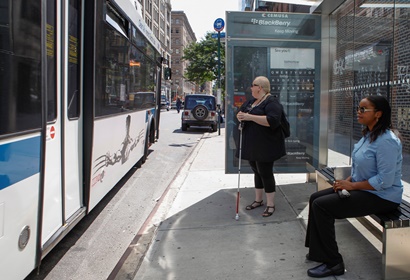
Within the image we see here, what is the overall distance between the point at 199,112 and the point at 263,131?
1392cm

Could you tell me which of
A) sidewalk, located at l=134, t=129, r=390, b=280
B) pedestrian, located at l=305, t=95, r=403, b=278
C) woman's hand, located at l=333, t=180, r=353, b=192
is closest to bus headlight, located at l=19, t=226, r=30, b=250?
sidewalk, located at l=134, t=129, r=390, b=280

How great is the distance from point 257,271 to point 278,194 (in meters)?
2.66

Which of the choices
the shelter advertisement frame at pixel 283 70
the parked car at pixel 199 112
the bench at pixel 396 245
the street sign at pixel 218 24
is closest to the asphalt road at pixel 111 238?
the shelter advertisement frame at pixel 283 70

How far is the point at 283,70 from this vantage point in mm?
6000

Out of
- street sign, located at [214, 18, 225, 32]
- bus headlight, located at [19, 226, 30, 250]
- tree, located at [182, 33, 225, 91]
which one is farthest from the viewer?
tree, located at [182, 33, 225, 91]

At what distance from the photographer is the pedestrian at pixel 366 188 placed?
296 centimetres

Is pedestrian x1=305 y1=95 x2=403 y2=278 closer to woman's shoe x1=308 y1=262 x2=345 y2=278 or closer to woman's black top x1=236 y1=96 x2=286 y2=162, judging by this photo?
woman's shoe x1=308 y1=262 x2=345 y2=278

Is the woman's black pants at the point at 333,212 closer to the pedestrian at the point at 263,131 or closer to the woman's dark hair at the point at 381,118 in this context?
the woman's dark hair at the point at 381,118

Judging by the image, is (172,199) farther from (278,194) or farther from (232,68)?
(232,68)

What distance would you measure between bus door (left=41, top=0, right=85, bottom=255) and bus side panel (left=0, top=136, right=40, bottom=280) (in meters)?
0.29

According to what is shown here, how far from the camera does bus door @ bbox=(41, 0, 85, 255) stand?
3.23 metres

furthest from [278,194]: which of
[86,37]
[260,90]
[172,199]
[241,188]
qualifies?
[86,37]

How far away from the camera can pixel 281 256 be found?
12.1ft

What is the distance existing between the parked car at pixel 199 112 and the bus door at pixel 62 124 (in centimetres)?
1441
